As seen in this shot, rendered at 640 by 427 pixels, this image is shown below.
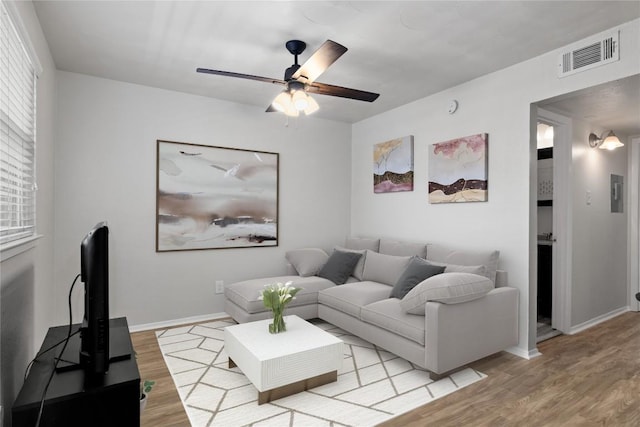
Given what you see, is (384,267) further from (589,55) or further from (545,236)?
(589,55)

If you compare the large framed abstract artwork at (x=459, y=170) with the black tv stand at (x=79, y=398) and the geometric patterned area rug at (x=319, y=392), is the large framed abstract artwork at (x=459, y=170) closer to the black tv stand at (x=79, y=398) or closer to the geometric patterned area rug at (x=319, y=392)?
the geometric patterned area rug at (x=319, y=392)

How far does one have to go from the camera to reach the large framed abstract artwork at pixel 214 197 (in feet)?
12.8

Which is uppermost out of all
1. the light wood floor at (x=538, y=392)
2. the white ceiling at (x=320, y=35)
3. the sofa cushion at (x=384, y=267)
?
the white ceiling at (x=320, y=35)

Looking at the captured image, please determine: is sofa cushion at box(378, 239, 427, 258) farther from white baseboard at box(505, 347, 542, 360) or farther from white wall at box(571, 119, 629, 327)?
white wall at box(571, 119, 629, 327)

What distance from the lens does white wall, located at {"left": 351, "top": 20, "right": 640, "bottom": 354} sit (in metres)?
2.92

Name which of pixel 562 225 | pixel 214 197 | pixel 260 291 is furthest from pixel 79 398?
pixel 562 225

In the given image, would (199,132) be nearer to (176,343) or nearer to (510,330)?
(176,343)

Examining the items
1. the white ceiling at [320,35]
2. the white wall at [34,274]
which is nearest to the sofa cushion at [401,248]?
the white ceiling at [320,35]

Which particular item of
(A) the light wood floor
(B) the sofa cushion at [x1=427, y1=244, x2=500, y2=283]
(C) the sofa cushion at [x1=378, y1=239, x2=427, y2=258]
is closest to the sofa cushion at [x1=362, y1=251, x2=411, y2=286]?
(C) the sofa cushion at [x1=378, y1=239, x2=427, y2=258]

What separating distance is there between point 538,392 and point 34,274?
11.5 ft

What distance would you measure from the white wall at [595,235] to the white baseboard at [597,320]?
29 millimetres

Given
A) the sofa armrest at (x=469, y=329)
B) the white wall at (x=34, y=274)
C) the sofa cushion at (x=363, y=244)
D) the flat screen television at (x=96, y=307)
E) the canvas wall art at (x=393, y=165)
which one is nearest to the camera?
the flat screen television at (x=96, y=307)

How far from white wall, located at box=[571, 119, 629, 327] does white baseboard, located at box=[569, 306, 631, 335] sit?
0.10ft

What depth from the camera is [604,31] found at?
8.46 feet
